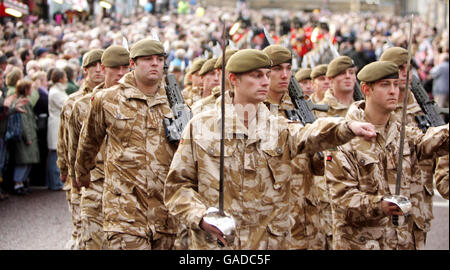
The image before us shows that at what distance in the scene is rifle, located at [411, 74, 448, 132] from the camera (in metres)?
6.95

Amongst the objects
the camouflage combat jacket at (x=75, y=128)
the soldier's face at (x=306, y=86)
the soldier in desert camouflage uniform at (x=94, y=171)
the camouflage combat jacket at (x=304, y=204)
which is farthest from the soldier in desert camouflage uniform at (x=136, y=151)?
the soldier's face at (x=306, y=86)

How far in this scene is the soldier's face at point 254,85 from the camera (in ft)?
14.7

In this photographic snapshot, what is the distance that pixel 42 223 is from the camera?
9.89 meters

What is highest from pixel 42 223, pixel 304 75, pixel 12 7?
pixel 12 7

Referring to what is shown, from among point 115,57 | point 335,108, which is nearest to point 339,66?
point 335,108

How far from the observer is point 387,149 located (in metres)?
5.19

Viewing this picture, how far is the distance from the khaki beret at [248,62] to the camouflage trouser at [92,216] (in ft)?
8.27

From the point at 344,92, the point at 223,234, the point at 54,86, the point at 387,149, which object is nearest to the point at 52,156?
the point at 54,86

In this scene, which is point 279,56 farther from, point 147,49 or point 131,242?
point 131,242

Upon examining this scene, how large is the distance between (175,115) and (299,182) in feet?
3.84

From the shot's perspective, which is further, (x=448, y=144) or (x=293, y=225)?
(x=293, y=225)

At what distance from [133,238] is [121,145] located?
76 centimetres

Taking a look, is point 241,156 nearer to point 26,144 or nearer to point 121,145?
point 121,145

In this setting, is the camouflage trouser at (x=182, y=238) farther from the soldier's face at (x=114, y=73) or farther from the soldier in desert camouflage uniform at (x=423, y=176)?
the soldier in desert camouflage uniform at (x=423, y=176)
